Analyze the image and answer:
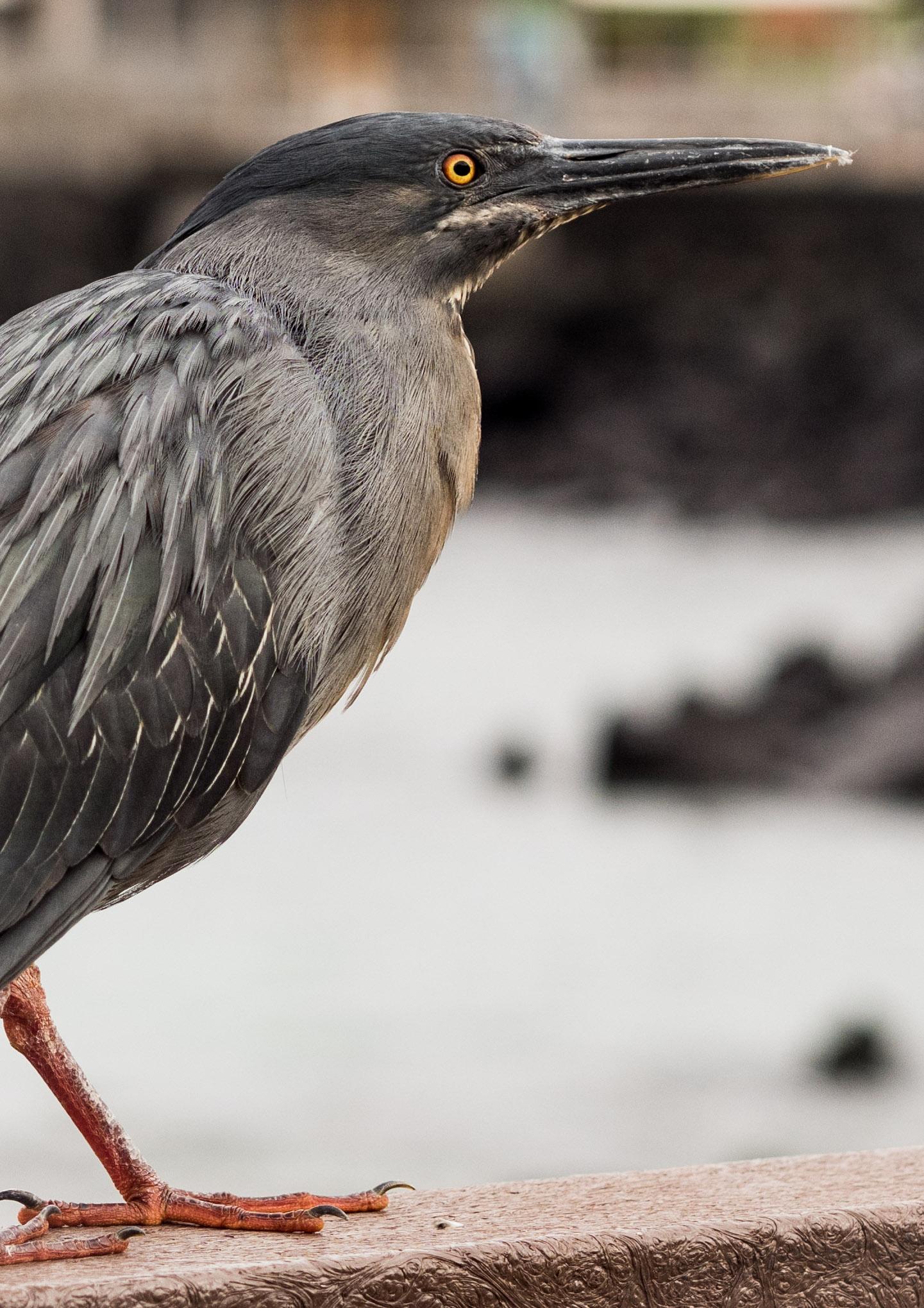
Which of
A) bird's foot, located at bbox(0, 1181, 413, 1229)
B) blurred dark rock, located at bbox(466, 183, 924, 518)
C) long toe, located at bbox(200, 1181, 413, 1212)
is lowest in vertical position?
bird's foot, located at bbox(0, 1181, 413, 1229)

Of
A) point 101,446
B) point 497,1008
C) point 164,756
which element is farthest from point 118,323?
point 497,1008

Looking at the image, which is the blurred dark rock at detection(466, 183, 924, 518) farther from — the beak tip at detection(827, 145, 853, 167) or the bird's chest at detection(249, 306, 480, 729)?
the bird's chest at detection(249, 306, 480, 729)

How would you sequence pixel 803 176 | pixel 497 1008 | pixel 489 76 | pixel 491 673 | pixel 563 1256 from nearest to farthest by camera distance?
pixel 563 1256 < pixel 497 1008 < pixel 491 673 < pixel 803 176 < pixel 489 76

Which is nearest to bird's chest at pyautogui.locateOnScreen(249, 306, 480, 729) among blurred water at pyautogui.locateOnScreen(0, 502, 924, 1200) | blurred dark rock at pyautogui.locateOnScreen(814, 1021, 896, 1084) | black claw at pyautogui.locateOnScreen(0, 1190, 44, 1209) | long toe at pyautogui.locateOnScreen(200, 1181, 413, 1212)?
long toe at pyautogui.locateOnScreen(200, 1181, 413, 1212)

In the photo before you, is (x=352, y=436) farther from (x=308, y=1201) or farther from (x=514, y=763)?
(x=514, y=763)

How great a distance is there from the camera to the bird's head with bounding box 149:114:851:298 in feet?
9.71

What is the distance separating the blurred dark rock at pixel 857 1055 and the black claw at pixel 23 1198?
1158cm

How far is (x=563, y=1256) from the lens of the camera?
2.60 metres

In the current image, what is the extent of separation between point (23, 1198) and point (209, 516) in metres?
1.04

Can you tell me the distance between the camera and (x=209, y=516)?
273cm

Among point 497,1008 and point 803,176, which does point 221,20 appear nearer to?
point 803,176

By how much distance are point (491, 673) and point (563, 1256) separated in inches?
912

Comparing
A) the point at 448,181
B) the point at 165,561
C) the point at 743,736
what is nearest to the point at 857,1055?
the point at 743,736

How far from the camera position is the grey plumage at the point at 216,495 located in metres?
2.67
